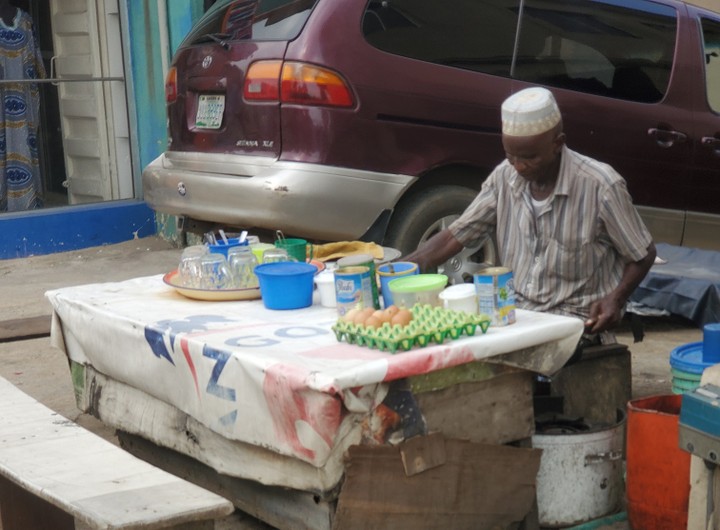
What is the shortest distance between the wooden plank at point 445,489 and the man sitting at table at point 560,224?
2.09ft

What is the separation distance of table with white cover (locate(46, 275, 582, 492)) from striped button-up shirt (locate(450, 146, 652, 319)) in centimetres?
47

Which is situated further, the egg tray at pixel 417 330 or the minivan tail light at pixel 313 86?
the minivan tail light at pixel 313 86

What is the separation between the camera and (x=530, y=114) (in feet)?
11.3

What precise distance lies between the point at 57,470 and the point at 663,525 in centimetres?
173

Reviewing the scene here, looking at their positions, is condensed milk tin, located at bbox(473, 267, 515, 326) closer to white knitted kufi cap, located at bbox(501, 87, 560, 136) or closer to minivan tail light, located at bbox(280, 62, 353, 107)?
white knitted kufi cap, located at bbox(501, 87, 560, 136)

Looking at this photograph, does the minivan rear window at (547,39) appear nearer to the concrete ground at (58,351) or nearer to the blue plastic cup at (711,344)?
the concrete ground at (58,351)

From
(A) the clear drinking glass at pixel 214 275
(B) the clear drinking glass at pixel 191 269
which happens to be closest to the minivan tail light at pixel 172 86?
(B) the clear drinking glass at pixel 191 269

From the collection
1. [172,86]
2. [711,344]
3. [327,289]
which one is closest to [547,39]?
[172,86]

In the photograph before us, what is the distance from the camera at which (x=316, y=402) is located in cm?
263

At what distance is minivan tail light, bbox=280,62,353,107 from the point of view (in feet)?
16.9

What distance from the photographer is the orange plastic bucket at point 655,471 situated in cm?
312

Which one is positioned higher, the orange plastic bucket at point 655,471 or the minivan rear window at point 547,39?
the minivan rear window at point 547,39

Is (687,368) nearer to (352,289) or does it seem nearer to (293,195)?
(352,289)

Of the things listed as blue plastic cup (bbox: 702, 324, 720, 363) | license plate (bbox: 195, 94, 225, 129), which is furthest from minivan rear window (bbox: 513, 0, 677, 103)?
blue plastic cup (bbox: 702, 324, 720, 363)
